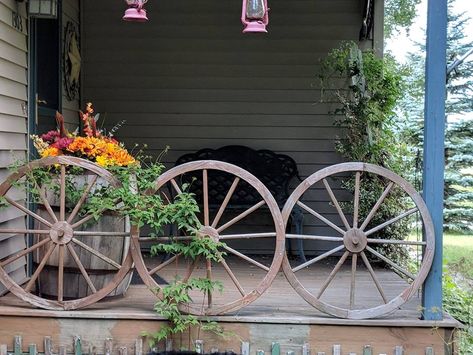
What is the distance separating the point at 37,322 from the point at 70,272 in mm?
315

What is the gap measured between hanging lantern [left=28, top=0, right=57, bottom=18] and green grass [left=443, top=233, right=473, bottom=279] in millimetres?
5655

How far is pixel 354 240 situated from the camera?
3.06m

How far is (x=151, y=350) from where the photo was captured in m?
3.05

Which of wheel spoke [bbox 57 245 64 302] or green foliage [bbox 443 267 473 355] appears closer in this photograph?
wheel spoke [bbox 57 245 64 302]

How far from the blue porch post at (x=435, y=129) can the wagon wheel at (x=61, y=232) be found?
1.61 metres

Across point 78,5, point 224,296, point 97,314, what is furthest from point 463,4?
point 97,314

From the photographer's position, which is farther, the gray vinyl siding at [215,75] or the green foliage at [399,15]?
the green foliage at [399,15]

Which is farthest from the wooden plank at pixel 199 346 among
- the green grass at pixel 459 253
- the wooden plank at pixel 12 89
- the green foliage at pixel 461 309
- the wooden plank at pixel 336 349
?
the green grass at pixel 459 253

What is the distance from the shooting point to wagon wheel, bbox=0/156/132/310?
10.1 ft

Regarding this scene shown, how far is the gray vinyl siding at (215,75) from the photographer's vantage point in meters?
5.52

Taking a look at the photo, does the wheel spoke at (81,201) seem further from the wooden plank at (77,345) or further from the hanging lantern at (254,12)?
the hanging lantern at (254,12)

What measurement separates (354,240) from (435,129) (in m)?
0.71

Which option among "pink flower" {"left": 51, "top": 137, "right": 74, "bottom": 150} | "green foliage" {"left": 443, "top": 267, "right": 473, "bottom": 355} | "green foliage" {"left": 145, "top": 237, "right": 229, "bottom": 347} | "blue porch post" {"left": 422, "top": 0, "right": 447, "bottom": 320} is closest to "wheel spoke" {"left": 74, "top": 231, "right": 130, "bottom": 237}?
"green foliage" {"left": 145, "top": 237, "right": 229, "bottom": 347}

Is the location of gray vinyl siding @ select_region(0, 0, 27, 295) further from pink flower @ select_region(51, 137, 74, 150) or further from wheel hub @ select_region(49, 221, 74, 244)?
wheel hub @ select_region(49, 221, 74, 244)
